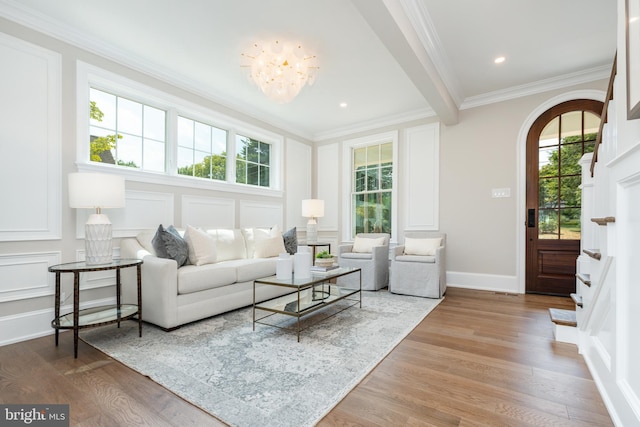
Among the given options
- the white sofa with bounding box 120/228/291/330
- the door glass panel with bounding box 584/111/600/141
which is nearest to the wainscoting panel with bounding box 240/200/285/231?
the white sofa with bounding box 120/228/291/330

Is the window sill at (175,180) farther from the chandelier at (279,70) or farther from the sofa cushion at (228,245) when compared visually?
the chandelier at (279,70)

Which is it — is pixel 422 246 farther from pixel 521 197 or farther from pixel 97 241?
pixel 97 241

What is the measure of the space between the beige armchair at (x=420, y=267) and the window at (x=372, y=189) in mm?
1037

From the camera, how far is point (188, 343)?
2.31 metres

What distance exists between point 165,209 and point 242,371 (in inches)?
92.6

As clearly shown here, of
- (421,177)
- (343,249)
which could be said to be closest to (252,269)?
(343,249)

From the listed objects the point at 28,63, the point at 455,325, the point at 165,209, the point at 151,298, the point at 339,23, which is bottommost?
the point at 455,325

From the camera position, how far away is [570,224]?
378cm

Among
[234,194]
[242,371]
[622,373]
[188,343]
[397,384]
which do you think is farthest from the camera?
[234,194]

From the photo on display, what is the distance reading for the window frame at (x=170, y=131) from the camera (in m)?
2.86

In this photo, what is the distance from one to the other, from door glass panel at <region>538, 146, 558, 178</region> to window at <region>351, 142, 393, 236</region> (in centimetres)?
Answer: 205

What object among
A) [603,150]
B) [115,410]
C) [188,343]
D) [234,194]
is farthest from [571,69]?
[115,410]

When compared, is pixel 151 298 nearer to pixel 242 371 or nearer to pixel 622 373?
pixel 242 371

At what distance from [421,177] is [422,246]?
123 cm
